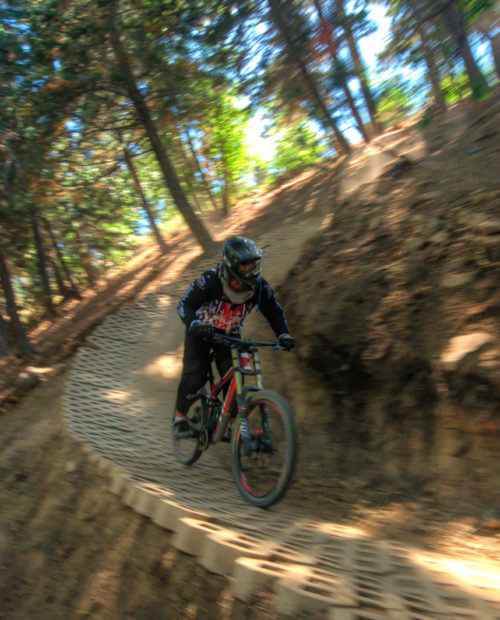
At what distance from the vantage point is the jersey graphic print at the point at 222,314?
464 centimetres

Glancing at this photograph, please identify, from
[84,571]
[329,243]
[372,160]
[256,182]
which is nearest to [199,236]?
[372,160]

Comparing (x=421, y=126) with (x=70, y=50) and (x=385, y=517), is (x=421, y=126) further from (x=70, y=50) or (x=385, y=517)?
(x=70, y=50)

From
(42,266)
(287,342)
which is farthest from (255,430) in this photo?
(42,266)

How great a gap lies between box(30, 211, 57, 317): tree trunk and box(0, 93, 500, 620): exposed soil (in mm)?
7107

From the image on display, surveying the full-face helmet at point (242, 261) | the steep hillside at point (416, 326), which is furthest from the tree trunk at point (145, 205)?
the full-face helmet at point (242, 261)

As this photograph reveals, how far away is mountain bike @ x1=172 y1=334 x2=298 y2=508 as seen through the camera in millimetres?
3664

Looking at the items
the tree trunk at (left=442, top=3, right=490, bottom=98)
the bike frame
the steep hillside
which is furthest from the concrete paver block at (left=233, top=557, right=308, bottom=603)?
the tree trunk at (left=442, top=3, right=490, bottom=98)

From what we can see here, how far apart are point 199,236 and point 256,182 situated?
10.1 metres

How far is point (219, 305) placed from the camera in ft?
15.3

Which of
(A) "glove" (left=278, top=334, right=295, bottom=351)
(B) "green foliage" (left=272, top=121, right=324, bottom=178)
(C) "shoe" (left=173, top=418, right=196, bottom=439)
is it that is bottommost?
(C) "shoe" (left=173, top=418, right=196, bottom=439)

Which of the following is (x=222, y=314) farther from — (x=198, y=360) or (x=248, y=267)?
(x=248, y=267)

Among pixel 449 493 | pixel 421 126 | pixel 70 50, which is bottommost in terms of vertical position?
pixel 449 493

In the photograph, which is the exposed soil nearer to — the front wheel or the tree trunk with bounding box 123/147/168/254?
the front wheel

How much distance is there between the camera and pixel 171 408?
754 cm
